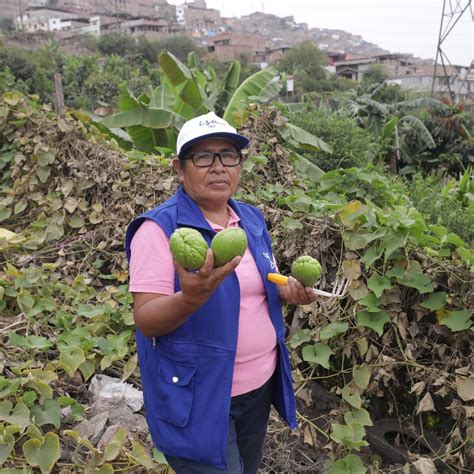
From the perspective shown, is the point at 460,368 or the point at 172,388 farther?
the point at 460,368

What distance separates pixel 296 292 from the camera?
74.1 inches

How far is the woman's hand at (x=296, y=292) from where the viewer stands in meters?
1.87

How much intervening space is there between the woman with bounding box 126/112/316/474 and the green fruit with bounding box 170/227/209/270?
3 cm

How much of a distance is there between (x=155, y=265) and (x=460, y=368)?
1796 millimetres

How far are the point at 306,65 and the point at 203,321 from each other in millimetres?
51242

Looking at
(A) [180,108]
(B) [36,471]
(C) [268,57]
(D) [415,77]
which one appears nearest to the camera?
(B) [36,471]

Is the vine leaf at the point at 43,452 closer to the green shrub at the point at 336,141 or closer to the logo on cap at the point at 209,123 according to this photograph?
the logo on cap at the point at 209,123

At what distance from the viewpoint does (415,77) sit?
52719mm

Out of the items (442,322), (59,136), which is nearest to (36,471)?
(442,322)

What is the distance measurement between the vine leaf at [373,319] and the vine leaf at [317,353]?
0.72ft

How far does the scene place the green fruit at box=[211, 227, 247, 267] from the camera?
60.0 inches

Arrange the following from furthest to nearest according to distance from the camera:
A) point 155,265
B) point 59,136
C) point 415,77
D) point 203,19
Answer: point 203,19 < point 415,77 < point 59,136 < point 155,265

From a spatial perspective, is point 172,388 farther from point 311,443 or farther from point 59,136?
point 59,136

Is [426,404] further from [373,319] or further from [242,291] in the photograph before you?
[242,291]
